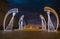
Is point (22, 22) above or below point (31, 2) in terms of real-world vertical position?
below

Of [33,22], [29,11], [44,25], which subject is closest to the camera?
[29,11]

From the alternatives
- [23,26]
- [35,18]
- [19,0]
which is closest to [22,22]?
[23,26]

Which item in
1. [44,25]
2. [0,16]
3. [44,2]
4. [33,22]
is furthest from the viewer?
[33,22]

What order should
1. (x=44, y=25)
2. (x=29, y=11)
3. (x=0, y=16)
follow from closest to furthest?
(x=0, y=16)
(x=29, y=11)
(x=44, y=25)

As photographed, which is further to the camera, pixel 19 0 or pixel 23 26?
pixel 23 26

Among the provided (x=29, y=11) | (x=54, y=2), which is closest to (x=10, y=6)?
(x=29, y=11)

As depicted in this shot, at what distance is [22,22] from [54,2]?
703 centimetres

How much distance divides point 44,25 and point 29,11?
276cm

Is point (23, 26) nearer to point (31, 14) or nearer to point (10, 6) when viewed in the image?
point (31, 14)

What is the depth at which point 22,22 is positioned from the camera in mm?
23906

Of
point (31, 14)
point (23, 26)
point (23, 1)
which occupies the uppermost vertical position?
point (23, 1)

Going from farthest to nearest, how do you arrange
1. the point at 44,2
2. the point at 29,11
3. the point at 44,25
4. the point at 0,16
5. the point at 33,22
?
the point at 33,22
the point at 44,25
the point at 29,11
the point at 44,2
the point at 0,16

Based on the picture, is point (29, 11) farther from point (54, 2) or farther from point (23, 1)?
point (54, 2)

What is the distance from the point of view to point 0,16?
56.4 feet
